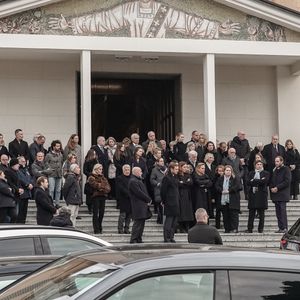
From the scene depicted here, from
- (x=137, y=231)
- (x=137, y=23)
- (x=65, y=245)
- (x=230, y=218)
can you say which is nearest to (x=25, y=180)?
(x=137, y=231)

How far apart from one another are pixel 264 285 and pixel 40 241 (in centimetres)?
444

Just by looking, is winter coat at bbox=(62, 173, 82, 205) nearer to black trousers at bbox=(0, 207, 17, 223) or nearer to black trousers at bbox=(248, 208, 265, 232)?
black trousers at bbox=(0, 207, 17, 223)

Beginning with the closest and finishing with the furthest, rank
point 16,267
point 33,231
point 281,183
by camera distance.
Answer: point 16,267 → point 33,231 → point 281,183

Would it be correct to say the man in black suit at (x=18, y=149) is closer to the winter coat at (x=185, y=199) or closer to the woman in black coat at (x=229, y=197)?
the winter coat at (x=185, y=199)

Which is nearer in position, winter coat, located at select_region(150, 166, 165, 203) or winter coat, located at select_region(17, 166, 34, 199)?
winter coat, located at select_region(17, 166, 34, 199)

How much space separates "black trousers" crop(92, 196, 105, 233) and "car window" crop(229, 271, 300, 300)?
11657mm

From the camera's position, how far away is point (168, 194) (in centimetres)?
1457

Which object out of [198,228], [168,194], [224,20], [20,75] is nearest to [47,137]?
[20,75]

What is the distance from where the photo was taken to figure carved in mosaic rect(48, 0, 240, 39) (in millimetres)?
19423

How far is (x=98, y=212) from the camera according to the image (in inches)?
595

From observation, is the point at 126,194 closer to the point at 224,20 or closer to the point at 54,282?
the point at 224,20

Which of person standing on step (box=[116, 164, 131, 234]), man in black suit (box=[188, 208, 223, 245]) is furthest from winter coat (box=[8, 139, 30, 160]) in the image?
man in black suit (box=[188, 208, 223, 245])

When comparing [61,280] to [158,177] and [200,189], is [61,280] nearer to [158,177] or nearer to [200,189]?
[200,189]

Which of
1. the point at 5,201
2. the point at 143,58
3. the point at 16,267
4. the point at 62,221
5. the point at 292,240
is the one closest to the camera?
the point at 16,267
